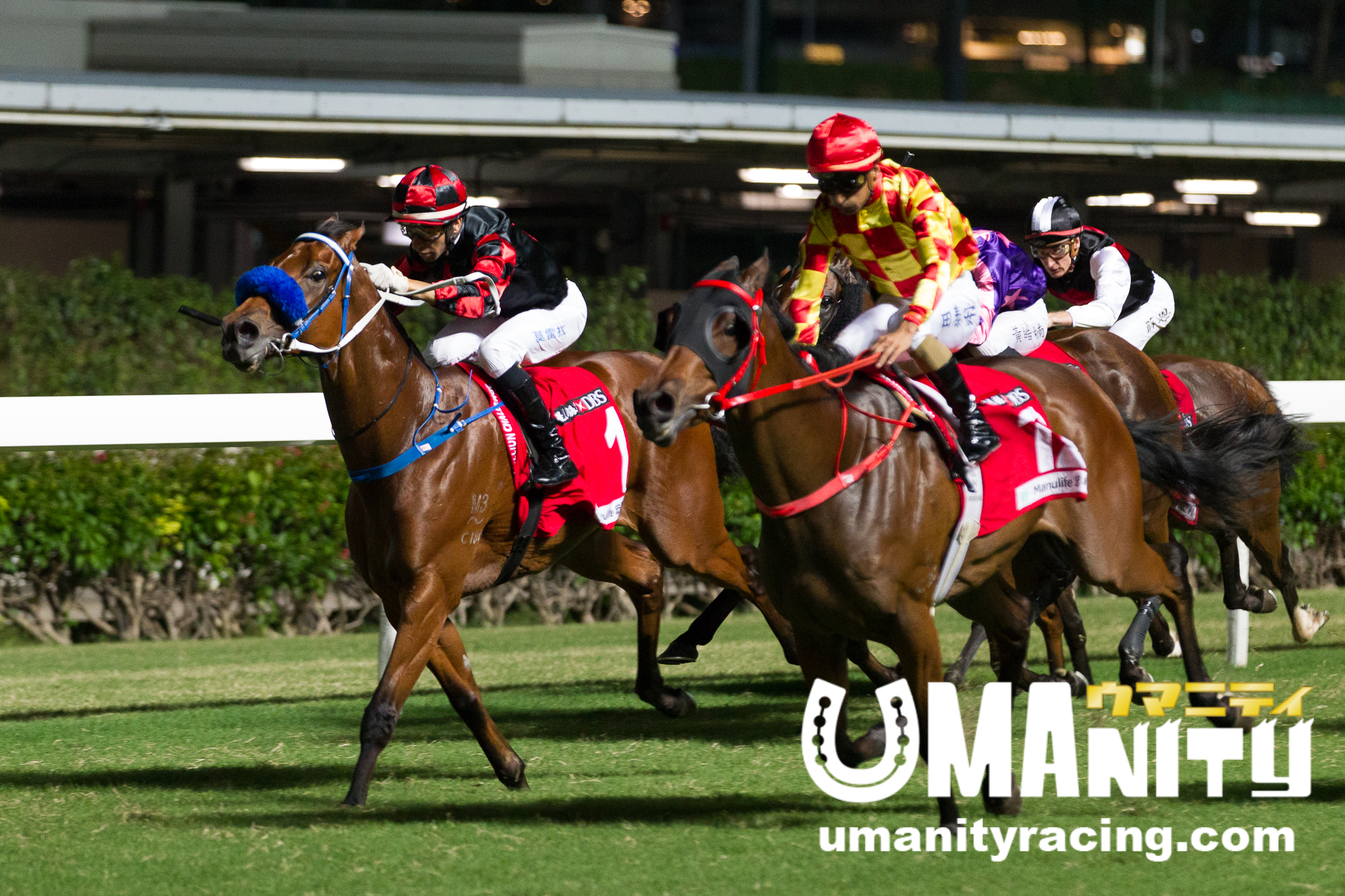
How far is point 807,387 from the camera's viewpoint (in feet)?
12.3

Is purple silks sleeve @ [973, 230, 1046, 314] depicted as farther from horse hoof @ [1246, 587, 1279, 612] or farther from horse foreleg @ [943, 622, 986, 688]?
horse hoof @ [1246, 587, 1279, 612]

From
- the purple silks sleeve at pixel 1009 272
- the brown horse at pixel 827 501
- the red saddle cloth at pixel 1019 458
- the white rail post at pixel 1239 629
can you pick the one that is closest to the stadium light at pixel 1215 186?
the white rail post at pixel 1239 629

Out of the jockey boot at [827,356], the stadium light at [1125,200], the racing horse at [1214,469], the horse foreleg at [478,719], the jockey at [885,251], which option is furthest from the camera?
the stadium light at [1125,200]

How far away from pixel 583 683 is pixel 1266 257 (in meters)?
9.96

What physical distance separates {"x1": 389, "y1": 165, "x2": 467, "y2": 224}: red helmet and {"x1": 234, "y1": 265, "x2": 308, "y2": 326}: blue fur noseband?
2.21ft

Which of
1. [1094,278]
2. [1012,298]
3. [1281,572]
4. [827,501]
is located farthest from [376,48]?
[827,501]

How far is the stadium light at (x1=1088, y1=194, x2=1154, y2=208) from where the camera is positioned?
1321cm

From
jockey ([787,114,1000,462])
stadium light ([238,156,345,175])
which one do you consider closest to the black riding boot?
jockey ([787,114,1000,462])

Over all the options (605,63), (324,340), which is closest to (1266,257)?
A: (605,63)

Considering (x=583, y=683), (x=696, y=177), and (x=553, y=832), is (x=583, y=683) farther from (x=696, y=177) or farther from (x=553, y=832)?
(x=696, y=177)

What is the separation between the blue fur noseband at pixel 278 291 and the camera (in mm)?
4086

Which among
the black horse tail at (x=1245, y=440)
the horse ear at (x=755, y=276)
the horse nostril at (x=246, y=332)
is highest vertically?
the horse ear at (x=755, y=276)

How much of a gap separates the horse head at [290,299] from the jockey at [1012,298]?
237 centimetres

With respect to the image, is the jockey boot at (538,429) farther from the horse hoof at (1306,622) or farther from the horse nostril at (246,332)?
the horse hoof at (1306,622)
